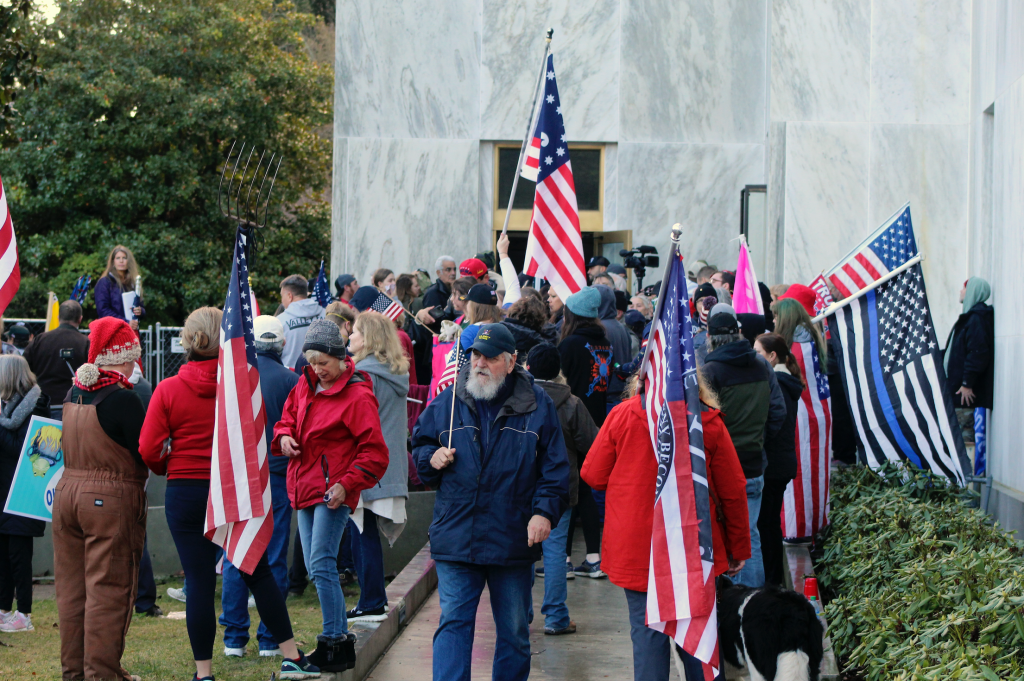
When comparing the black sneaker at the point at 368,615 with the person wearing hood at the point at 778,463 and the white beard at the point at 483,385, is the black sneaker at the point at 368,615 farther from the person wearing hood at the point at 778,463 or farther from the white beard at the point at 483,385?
the person wearing hood at the point at 778,463

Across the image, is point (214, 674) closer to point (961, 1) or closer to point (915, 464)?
point (915, 464)

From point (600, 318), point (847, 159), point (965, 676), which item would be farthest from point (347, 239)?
point (965, 676)

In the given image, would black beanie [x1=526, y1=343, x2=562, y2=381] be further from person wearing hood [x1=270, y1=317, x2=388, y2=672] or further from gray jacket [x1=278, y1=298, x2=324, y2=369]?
gray jacket [x1=278, y1=298, x2=324, y2=369]

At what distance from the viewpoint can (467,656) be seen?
558cm

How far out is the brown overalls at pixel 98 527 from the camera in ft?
19.9

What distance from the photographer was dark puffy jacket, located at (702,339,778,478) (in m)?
6.89

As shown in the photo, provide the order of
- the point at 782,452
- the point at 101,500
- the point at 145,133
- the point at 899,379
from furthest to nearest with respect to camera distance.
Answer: the point at 145,133
the point at 899,379
the point at 782,452
the point at 101,500

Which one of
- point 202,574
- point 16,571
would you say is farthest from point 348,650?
point 16,571

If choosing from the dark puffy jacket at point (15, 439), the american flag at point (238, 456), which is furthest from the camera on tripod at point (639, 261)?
the american flag at point (238, 456)

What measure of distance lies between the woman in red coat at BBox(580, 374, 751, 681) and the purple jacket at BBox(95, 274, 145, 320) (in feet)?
32.1

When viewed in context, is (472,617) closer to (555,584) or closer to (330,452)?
(330,452)

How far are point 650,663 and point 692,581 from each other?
50 cm

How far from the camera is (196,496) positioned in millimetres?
6062

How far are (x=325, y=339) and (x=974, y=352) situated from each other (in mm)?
6237
